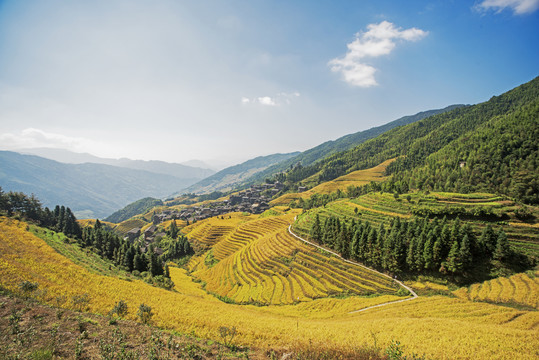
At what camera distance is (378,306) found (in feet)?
109

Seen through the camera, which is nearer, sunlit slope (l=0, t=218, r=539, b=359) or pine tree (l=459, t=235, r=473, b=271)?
sunlit slope (l=0, t=218, r=539, b=359)

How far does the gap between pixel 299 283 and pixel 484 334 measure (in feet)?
97.9

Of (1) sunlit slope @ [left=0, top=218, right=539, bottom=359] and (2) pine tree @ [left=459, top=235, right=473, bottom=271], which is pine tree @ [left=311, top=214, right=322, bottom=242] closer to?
(1) sunlit slope @ [left=0, top=218, right=539, bottom=359]

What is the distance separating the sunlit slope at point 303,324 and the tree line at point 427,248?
990 centimetres

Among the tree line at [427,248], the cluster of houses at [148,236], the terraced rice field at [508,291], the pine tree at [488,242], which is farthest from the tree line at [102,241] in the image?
the pine tree at [488,242]

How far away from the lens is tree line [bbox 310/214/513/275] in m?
37.3

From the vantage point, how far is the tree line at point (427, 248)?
123 feet

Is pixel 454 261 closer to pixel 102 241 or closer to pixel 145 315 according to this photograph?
pixel 145 315

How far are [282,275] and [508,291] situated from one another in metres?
38.2

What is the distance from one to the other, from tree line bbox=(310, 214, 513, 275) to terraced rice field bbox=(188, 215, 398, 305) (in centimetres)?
383

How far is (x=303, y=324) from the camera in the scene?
22.4 meters

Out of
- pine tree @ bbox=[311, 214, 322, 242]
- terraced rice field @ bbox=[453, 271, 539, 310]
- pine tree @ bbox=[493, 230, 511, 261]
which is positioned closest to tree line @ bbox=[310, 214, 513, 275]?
pine tree @ bbox=[493, 230, 511, 261]

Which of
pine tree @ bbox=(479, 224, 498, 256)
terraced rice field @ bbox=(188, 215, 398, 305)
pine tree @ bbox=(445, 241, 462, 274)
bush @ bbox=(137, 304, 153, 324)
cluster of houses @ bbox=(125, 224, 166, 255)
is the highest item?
bush @ bbox=(137, 304, 153, 324)

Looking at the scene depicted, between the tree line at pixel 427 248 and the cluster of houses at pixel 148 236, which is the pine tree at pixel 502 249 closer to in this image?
the tree line at pixel 427 248
